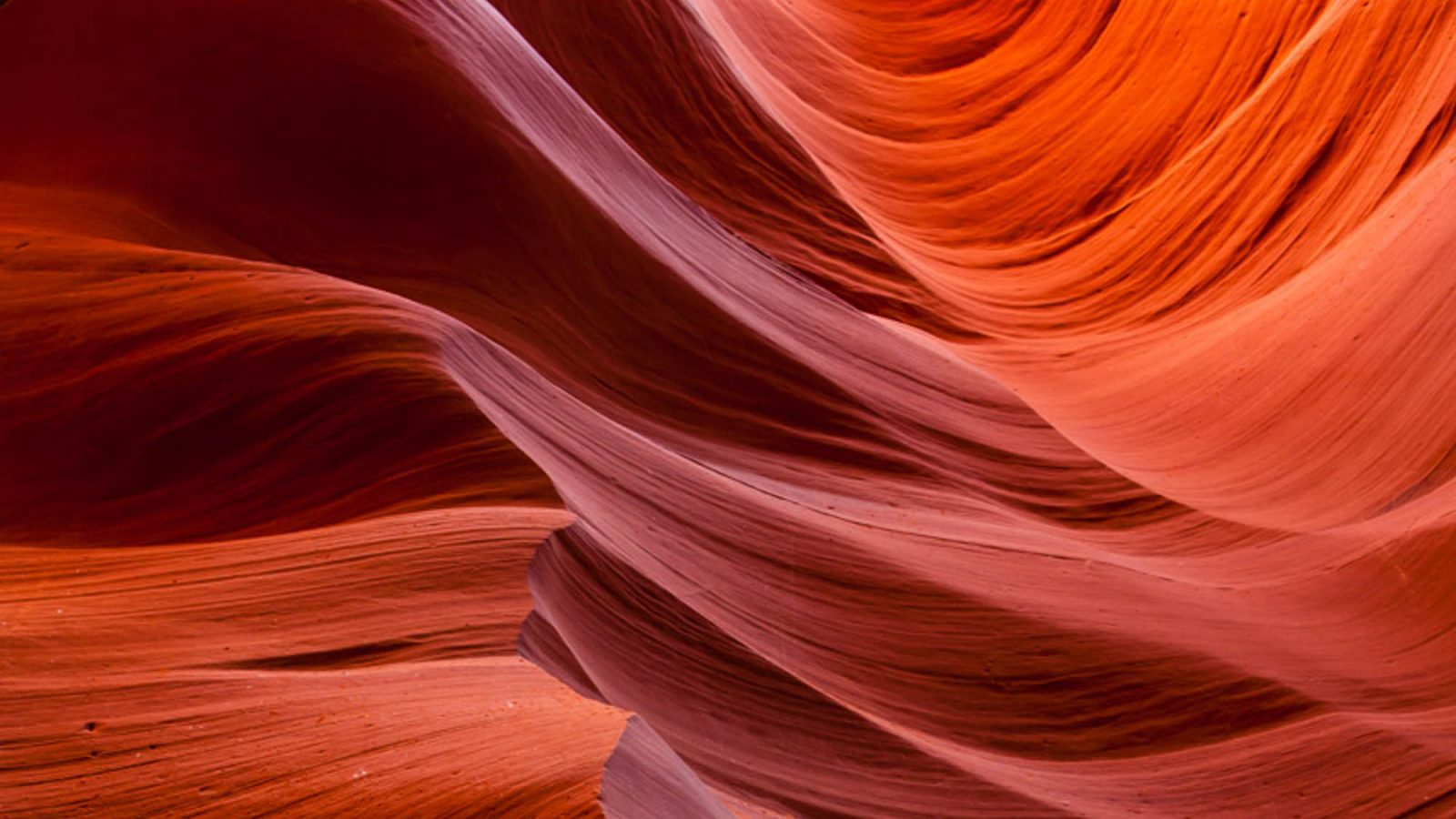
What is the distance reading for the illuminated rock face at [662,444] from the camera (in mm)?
1982

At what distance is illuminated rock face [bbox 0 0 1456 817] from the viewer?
198 centimetres

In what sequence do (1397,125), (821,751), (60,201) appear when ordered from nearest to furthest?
(821,751), (60,201), (1397,125)

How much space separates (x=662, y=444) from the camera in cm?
338

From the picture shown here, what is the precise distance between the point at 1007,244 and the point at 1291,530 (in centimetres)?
242

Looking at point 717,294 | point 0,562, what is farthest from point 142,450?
point 717,294

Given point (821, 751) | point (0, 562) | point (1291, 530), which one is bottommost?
point (821, 751)

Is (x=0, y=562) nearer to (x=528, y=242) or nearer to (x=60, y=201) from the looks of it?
(x=60, y=201)

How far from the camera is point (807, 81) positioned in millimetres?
6969

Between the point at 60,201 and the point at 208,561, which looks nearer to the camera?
the point at 208,561

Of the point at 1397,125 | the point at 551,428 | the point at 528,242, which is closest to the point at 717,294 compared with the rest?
the point at 528,242

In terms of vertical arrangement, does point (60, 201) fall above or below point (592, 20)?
below

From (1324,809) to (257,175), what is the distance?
2.68 m

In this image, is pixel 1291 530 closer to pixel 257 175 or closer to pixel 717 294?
pixel 717 294

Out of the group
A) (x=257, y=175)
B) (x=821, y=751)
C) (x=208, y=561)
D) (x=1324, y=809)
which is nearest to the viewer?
(x=208, y=561)
